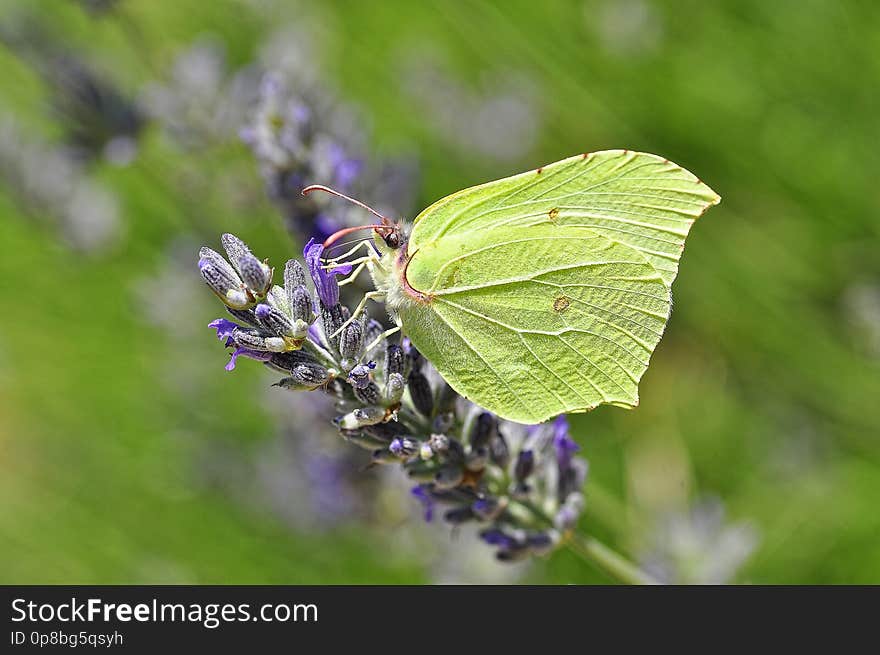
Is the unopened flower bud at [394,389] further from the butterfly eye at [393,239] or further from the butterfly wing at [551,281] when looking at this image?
the butterfly eye at [393,239]

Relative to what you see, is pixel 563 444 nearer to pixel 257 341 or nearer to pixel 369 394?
pixel 369 394

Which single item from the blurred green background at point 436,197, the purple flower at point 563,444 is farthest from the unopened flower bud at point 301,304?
the blurred green background at point 436,197

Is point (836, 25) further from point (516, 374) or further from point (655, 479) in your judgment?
point (516, 374)

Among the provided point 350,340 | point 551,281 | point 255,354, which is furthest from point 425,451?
point 551,281

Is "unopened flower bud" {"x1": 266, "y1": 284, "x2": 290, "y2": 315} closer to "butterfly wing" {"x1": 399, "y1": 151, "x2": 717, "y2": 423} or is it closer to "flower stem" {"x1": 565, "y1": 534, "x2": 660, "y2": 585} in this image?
Answer: "butterfly wing" {"x1": 399, "y1": 151, "x2": 717, "y2": 423}

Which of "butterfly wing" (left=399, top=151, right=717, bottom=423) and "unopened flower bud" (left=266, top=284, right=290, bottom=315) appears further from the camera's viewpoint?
"butterfly wing" (left=399, top=151, right=717, bottom=423)

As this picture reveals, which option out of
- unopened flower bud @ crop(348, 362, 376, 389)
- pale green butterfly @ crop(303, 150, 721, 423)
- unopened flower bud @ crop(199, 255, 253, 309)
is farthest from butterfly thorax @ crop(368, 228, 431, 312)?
unopened flower bud @ crop(199, 255, 253, 309)
